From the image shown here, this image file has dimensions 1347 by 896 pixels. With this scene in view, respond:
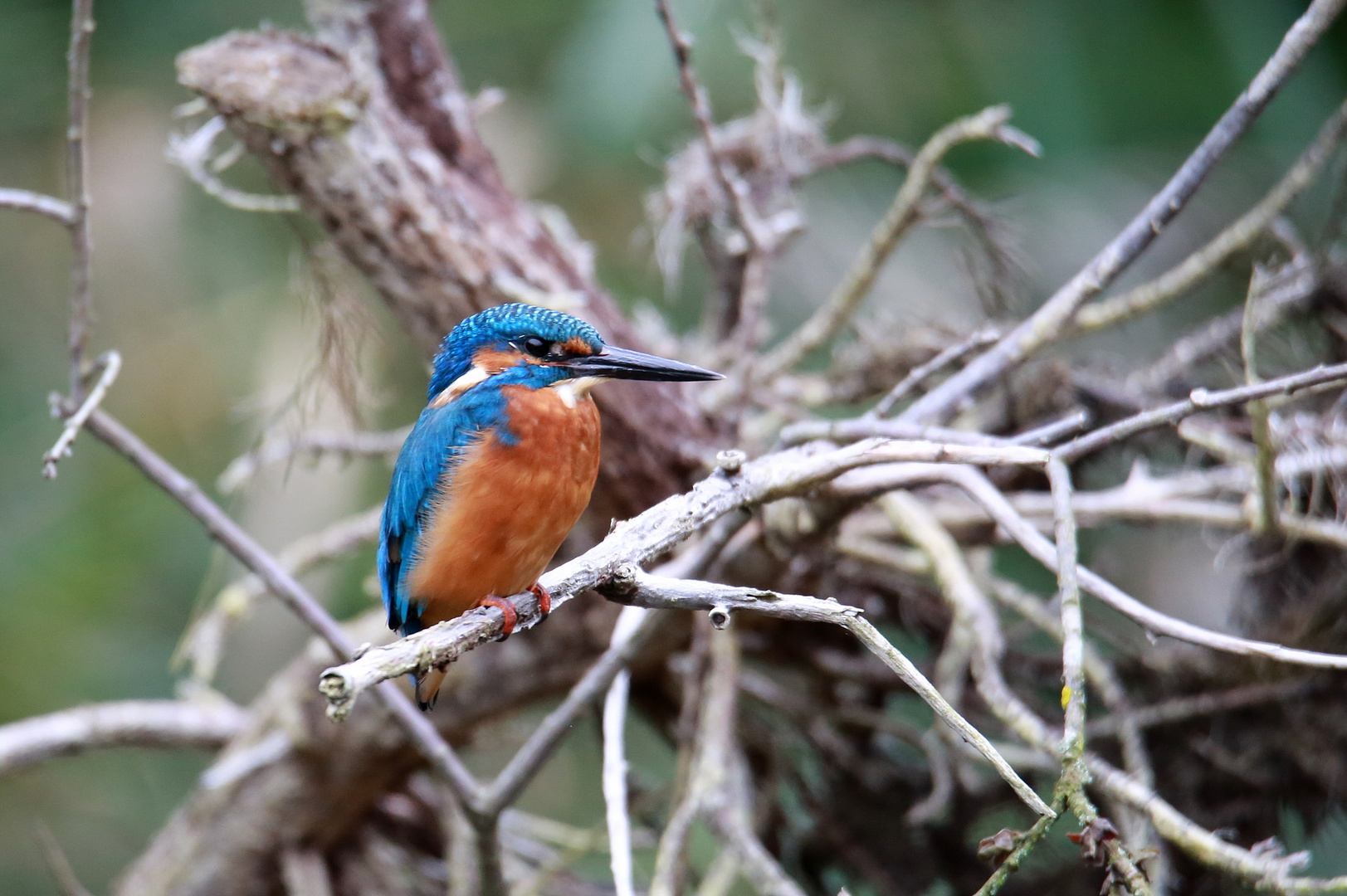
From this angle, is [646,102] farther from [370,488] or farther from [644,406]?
[644,406]

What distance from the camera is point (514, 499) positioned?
1925mm

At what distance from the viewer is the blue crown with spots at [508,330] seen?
6.86ft

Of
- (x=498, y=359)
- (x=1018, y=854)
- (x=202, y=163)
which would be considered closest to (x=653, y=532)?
(x=1018, y=854)

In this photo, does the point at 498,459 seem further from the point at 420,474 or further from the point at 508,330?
the point at 508,330

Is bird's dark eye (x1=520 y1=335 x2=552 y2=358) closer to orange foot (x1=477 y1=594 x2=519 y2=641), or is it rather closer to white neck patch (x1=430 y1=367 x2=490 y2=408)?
white neck patch (x1=430 y1=367 x2=490 y2=408)

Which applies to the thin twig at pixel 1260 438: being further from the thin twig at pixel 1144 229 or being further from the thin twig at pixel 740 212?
the thin twig at pixel 740 212

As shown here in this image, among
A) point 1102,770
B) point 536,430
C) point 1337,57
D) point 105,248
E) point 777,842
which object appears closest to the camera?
point 1102,770

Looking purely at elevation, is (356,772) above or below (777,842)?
above

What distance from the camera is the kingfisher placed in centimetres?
194

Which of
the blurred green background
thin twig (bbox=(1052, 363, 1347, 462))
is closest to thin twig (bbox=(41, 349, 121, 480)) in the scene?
thin twig (bbox=(1052, 363, 1347, 462))

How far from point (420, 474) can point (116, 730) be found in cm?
174

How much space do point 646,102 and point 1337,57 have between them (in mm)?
3098

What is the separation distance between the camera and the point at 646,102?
5.17m

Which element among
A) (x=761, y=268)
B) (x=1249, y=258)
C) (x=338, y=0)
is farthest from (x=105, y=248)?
(x=1249, y=258)
